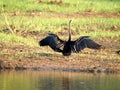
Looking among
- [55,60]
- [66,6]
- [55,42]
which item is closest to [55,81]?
[55,42]

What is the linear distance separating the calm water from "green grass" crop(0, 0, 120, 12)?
7.14 metres

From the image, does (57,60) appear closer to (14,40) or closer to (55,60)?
(55,60)

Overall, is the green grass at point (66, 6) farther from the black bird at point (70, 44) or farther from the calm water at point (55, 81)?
the calm water at point (55, 81)

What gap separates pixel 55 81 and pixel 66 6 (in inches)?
352

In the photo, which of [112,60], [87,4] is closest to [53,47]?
[112,60]

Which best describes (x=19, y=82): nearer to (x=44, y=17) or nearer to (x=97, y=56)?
(x=97, y=56)

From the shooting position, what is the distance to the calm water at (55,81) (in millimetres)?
13422

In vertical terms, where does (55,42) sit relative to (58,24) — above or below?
below

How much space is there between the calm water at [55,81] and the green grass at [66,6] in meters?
7.14

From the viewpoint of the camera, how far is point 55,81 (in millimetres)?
13984

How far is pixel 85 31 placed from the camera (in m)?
19.8

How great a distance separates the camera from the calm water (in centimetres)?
1342

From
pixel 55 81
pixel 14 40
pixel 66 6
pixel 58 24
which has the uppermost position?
pixel 66 6

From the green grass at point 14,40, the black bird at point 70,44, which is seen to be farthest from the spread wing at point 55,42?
the green grass at point 14,40
